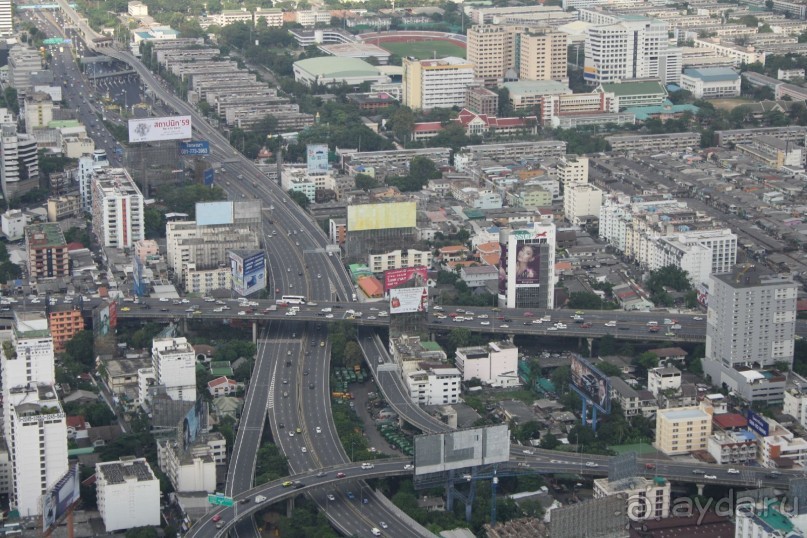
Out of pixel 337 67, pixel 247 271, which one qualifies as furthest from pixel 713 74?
pixel 247 271

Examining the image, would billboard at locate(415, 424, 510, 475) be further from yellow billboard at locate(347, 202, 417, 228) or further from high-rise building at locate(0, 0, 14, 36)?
high-rise building at locate(0, 0, 14, 36)

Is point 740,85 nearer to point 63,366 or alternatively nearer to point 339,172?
point 339,172

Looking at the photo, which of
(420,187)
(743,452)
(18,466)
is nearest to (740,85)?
(420,187)

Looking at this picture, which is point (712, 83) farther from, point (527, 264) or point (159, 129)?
point (527, 264)

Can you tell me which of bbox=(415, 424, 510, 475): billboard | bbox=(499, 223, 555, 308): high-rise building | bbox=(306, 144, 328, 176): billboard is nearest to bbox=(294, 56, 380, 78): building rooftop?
bbox=(306, 144, 328, 176): billboard

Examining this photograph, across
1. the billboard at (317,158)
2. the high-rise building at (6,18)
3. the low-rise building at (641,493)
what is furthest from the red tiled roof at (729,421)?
the high-rise building at (6,18)

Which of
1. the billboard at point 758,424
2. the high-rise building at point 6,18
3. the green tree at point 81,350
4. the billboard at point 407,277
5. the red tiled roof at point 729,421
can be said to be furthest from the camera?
the high-rise building at point 6,18

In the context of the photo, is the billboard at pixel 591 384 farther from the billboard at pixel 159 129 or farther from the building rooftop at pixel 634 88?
the building rooftop at pixel 634 88
